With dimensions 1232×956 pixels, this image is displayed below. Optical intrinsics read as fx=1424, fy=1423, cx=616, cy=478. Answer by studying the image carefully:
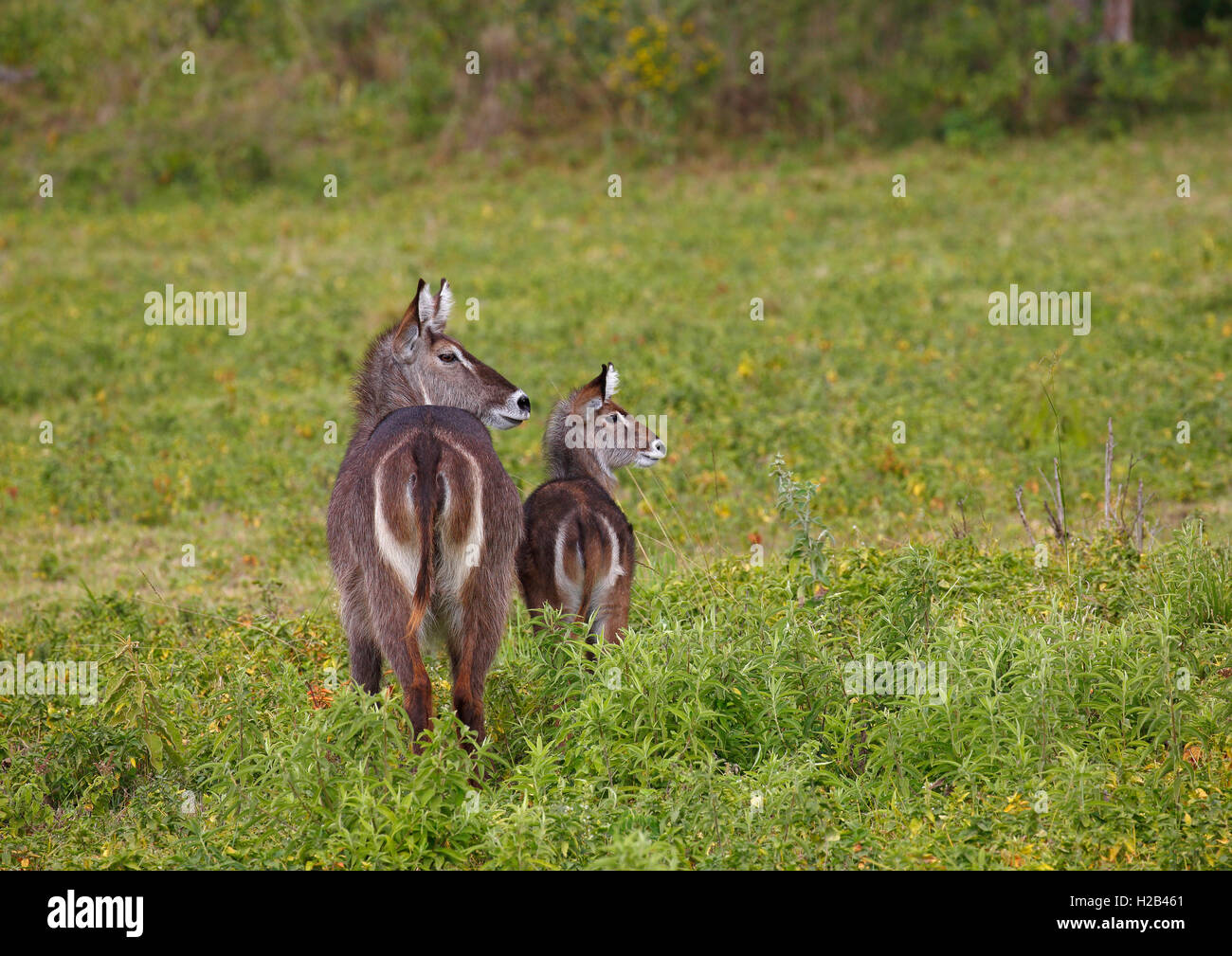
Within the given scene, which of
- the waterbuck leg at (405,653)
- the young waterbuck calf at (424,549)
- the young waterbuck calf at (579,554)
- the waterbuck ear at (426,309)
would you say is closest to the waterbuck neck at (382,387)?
the waterbuck ear at (426,309)

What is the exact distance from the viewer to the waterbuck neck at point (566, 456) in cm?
693

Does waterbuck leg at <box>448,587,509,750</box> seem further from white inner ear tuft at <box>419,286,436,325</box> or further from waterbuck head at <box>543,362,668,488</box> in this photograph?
waterbuck head at <box>543,362,668,488</box>

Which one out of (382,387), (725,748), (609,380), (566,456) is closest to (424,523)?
(725,748)

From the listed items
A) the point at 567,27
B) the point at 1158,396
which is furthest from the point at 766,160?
the point at 1158,396

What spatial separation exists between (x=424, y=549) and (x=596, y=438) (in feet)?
8.06

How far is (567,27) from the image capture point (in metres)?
22.2

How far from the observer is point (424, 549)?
477 cm

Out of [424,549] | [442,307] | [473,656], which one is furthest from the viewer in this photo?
[442,307]

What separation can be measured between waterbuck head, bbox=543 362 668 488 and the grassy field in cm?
50

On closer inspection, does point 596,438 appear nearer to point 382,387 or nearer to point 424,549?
point 382,387

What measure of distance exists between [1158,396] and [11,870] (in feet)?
29.4

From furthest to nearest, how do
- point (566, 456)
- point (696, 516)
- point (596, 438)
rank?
1. point (696, 516)
2. point (596, 438)
3. point (566, 456)

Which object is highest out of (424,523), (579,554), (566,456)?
(566,456)

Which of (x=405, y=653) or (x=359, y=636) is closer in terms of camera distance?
(x=405, y=653)
